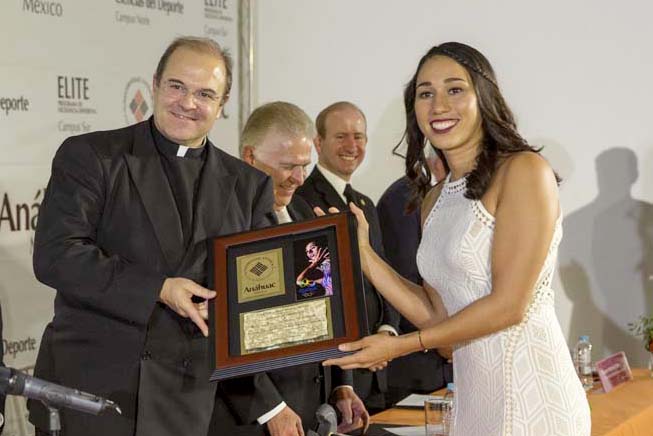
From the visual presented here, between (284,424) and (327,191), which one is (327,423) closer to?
(284,424)

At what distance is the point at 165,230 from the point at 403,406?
132 cm

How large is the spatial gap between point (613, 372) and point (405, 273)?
106cm

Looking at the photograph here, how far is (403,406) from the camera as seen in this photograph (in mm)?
3713

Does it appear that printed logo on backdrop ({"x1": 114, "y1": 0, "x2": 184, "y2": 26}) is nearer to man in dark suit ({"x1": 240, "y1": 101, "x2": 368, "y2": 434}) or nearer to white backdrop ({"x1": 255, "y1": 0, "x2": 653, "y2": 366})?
white backdrop ({"x1": 255, "y1": 0, "x2": 653, "y2": 366})

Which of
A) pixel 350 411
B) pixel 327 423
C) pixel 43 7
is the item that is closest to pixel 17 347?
pixel 43 7

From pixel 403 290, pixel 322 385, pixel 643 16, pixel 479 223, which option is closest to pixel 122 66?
pixel 322 385

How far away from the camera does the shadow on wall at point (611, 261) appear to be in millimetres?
6352

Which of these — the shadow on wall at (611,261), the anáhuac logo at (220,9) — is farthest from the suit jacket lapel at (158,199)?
the shadow on wall at (611,261)

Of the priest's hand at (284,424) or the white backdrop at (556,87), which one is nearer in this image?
the priest's hand at (284,424)

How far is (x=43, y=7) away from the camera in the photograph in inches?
→ 174

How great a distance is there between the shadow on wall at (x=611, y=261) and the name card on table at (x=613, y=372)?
5.96 ft

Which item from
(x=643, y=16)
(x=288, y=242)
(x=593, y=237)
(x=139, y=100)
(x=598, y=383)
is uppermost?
(x=643, y=16)

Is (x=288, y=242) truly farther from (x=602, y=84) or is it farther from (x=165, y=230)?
(x=602, y=84)

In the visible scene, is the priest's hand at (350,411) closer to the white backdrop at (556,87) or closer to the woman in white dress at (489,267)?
the woman in white dress at (489,267)
